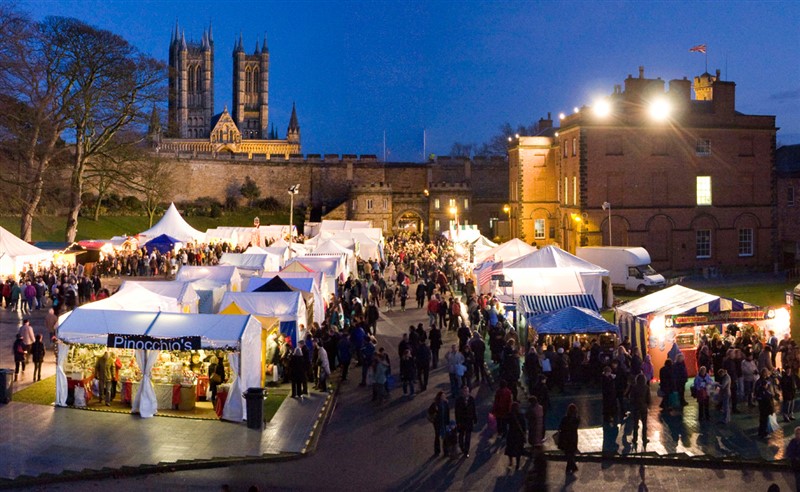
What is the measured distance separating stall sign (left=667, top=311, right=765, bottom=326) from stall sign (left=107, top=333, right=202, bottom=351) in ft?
28.6

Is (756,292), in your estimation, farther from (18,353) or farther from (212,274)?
(18,353)

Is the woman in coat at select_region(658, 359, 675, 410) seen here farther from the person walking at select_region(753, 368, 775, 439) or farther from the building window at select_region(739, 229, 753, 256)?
the building window at select_region(739, 229, 753, 256)

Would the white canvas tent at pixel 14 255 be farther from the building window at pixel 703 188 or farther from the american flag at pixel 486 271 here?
the building window at pixel 703 188

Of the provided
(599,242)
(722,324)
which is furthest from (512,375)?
(599,242)

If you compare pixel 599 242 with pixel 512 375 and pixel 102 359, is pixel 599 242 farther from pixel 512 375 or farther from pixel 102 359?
pixel 102 359

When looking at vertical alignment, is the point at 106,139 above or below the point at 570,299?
above

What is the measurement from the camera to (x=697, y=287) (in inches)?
1152

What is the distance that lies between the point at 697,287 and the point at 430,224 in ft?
107

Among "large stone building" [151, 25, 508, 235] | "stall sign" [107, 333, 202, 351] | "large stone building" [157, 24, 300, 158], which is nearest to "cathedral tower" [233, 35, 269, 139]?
"large stone building" [157, 24, 300, 158]

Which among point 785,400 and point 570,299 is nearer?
point 785,400

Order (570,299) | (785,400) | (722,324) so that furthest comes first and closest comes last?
1. (570,299)
2. (722,324)
3. (785,400)

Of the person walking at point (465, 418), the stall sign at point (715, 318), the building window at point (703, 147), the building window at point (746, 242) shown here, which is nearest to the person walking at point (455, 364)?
the person walking at point (465, 418)

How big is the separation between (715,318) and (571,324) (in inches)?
105

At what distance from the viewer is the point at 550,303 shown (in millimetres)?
16625
